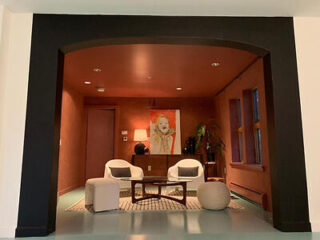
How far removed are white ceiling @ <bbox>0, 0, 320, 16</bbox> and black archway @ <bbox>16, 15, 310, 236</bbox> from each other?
0.09m

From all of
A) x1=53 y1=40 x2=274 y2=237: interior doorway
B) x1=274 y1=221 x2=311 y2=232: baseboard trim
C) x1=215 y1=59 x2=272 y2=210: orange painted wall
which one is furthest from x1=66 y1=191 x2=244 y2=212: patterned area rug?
x1=274 y1=221 x2=311 y2=232: baseboard trim

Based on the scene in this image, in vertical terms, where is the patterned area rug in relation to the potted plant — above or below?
below

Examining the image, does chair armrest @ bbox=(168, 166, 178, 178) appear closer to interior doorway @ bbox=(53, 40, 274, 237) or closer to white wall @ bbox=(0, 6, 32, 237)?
interior doorway @ bbox=(53, 40, 274, 237)

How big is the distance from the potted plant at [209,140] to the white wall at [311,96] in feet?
11.7

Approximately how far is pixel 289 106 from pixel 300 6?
1.12 m

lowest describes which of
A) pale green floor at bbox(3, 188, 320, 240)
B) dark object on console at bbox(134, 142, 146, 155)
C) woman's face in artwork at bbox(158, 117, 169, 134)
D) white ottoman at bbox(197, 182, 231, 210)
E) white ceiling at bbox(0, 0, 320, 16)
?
pale green floor at bbox(3, 188, 320, 240)

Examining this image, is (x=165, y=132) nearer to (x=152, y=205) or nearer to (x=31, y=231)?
(x=152, y=205)

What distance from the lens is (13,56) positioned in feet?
9.93

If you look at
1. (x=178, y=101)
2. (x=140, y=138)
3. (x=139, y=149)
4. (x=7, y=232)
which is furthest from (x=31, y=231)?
(x=178, y=101)

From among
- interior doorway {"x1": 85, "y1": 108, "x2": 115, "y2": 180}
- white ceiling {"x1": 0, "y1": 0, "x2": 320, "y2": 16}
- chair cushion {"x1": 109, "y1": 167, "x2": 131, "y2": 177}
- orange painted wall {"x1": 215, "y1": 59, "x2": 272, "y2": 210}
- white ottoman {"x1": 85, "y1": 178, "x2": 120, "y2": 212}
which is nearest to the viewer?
white ceiling {"x1": 0, "y1": 0, "x2": 320, "y2": 16}

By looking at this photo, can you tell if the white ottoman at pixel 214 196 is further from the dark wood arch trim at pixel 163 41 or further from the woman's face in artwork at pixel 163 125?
the woman's face in artwork at pixel 163 125

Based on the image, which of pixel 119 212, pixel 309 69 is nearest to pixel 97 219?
pixel 119 212

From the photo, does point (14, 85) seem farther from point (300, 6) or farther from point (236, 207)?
point (236, 207)

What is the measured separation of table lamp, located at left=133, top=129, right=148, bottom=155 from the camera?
7141mm
